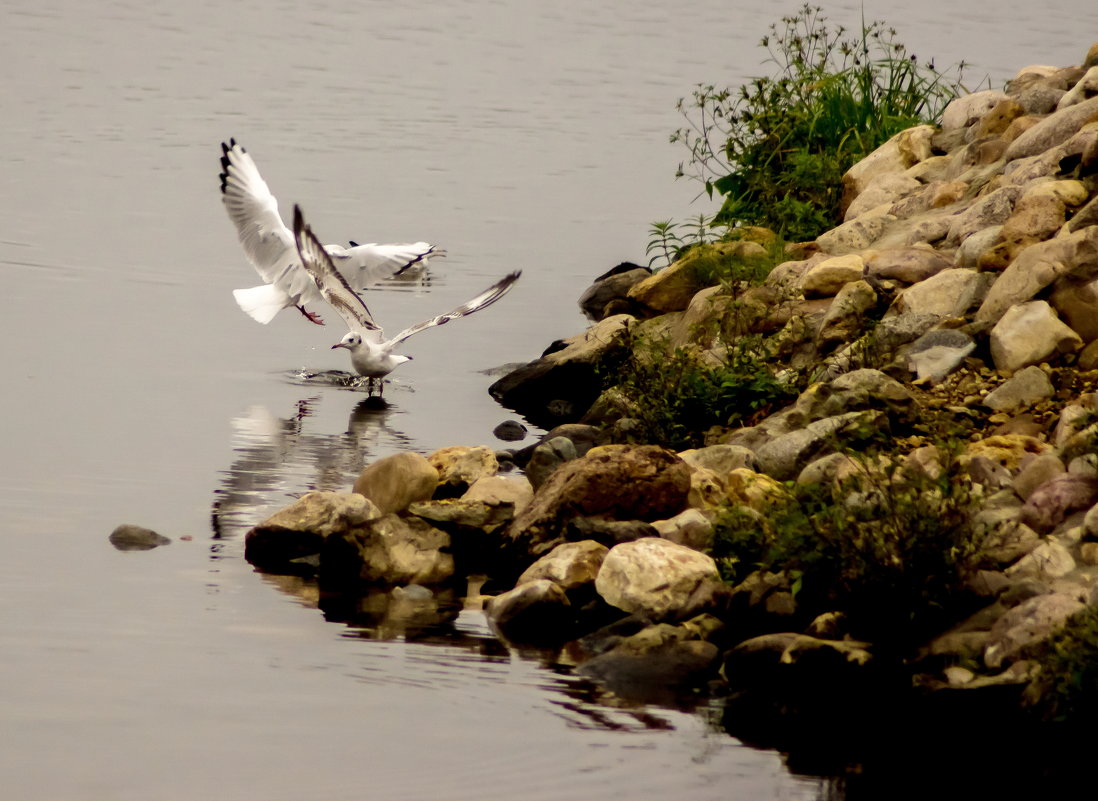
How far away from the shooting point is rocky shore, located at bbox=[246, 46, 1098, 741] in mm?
8867

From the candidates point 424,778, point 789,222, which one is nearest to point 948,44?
point 789,222

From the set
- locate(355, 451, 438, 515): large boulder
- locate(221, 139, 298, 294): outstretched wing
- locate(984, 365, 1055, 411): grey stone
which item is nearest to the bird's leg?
locate(221, 139, 298, 294): outstretched wing

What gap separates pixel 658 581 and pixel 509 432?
4.99 m

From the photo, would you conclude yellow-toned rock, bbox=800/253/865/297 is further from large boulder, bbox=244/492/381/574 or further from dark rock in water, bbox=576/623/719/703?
dark rock in water, bbox=576/623/719/703

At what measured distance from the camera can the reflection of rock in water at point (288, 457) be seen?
12.0 meters

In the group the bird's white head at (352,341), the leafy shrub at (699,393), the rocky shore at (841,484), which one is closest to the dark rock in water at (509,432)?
the rocky shore at (841,484)

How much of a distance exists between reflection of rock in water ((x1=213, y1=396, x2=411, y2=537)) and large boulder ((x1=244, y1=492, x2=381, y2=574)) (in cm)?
64

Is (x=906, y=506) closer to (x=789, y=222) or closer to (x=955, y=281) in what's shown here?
(x=955, y=281)

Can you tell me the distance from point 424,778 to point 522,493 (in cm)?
351

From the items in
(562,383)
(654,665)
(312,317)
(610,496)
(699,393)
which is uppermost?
(312,317)

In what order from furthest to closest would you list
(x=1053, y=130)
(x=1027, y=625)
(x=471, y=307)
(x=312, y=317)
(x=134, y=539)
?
(x=312, y=317) < (x=471, y=307) < (x=1053, y=130) < (x=134, y=539) < (x=1027, y=625)

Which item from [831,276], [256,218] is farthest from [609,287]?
[831,276]

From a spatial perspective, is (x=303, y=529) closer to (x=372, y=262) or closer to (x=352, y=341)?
(x=352, y=341)

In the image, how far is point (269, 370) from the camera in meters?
16.5
